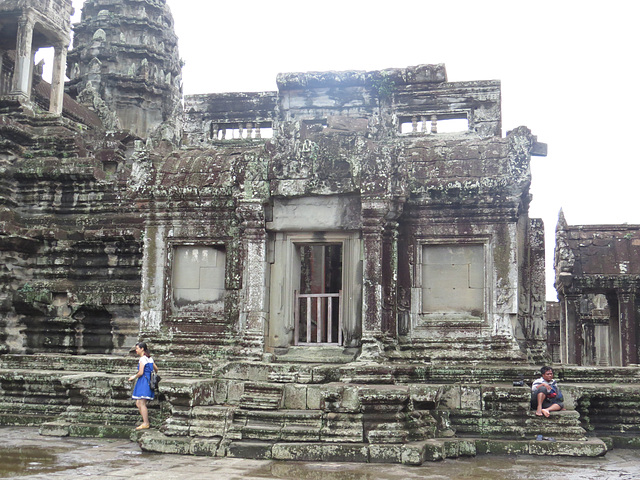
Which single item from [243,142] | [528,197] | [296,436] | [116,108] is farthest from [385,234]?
[116,108]

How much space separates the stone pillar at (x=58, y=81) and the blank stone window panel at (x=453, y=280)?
1836 cm

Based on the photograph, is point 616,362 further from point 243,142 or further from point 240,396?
point 240,396

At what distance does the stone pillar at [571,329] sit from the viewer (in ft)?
72.1

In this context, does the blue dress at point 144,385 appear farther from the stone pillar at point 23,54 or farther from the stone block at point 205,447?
the stone pillar at point 23,54

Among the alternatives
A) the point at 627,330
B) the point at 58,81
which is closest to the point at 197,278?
the point at 627,330

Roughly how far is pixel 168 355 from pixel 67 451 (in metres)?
2.40

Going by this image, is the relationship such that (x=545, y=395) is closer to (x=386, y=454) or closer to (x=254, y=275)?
(x=386, y=454)

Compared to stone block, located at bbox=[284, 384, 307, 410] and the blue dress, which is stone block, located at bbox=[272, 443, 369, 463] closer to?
stone block, located at bbox=[284, 384, 307, 410]

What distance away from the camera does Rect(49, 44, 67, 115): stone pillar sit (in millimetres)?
25594

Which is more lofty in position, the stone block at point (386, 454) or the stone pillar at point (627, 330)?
the stone pillar at point (627, 330)

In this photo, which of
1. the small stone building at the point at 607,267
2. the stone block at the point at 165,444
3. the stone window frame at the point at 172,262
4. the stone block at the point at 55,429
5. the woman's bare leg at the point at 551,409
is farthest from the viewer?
the small stone building at the point at 607,267

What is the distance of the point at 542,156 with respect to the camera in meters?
12.1

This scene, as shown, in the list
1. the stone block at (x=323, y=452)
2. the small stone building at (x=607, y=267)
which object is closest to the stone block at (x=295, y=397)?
the stone block at (x=323, y=452)

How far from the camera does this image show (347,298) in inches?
A: 430
